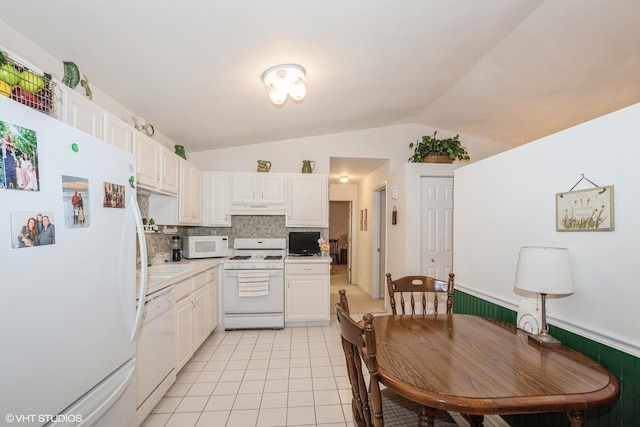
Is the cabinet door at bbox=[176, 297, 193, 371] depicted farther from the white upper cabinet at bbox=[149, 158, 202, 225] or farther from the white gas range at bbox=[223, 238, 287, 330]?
the white upper cabinet at bbox=[149, 158, 202, 225]

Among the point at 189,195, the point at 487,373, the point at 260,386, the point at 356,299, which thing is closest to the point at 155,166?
the point at 189,195

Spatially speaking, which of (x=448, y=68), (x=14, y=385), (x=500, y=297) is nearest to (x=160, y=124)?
(x=14, y=385)

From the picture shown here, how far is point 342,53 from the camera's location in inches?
82.1

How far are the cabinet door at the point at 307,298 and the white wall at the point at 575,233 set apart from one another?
6.33ft

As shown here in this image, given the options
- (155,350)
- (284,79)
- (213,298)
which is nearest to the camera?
(155,350)

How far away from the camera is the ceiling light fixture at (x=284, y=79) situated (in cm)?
216

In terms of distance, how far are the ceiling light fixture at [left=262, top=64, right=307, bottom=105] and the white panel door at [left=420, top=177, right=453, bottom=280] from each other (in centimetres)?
232

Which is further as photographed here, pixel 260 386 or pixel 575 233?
pixel 260 386

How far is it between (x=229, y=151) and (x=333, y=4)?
2981 mm

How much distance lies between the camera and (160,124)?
2980mm

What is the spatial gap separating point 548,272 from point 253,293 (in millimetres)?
2952

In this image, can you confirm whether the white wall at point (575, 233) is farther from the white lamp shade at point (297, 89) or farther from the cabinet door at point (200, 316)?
the cabinet door at point (200, 316)

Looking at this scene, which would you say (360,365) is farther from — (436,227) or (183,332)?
(436,227)

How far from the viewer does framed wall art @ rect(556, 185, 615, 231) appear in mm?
1254
